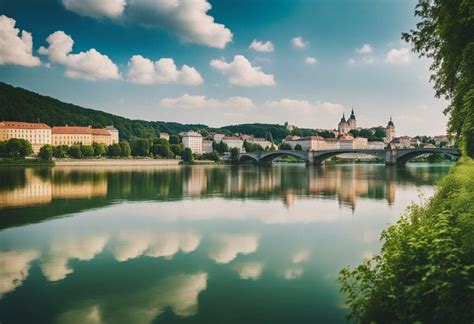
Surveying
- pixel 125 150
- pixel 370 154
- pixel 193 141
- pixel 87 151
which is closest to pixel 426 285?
pixel 370 154

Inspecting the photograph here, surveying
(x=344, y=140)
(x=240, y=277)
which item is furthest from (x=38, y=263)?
(x=344, y=140)

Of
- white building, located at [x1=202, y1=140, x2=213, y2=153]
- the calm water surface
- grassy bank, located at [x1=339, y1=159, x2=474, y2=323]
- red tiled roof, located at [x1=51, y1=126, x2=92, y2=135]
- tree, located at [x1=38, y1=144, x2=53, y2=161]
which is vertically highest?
red tiled roof, located at [x1=51, y1=126, x2=92, y2=135]

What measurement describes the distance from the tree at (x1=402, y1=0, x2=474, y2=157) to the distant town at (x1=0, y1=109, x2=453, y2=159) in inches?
2360

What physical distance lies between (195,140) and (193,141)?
94 centimetres

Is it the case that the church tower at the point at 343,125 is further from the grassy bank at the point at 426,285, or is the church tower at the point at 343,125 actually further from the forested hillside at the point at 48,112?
the grassy bank at the point at 426,285

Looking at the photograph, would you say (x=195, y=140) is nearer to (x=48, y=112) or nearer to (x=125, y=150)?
(x=48, y=112)

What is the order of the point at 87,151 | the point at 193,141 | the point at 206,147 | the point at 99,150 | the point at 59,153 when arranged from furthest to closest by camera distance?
the point at 206,147, the point at 193,141, the point at 99,150, the point at 87,151, the point at 59,153

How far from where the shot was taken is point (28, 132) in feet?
329

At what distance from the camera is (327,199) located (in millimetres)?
24062

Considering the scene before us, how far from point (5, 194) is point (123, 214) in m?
11.0

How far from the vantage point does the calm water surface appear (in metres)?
7.39

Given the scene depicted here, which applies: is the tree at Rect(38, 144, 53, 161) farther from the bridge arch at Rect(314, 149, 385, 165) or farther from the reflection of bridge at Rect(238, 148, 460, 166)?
the bridge arch at Rect(314, 149, 385, 165)

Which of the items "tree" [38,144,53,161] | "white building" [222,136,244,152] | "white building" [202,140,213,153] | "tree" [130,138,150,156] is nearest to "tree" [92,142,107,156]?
"tree" [130,138,150,156]

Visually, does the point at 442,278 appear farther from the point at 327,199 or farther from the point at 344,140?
the point at 344,140
